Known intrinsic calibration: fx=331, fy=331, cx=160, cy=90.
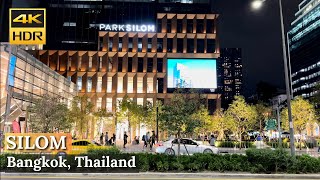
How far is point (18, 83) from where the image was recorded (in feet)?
120

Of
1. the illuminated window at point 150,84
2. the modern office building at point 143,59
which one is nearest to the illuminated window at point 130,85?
the modern office building at point 143,59

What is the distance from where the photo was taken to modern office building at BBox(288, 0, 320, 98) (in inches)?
5374

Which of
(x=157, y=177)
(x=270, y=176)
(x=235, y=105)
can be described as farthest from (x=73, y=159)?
(x=235, y=105)

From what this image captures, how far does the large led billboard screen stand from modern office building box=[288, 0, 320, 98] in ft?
252

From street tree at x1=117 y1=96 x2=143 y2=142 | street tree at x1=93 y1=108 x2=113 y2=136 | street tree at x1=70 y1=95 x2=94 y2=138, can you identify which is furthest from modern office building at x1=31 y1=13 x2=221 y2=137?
street tree at x1=70 y1=95 x2=94 y2=138

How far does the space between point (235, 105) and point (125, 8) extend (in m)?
38.2

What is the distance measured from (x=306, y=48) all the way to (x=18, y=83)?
135m

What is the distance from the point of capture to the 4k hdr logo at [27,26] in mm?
10703

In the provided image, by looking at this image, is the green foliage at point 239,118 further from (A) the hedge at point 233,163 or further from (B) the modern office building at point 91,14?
(B) the modern office building at point 91,14

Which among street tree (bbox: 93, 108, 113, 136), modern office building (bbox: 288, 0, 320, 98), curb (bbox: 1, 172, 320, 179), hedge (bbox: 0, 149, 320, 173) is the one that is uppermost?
modern office building (bbox: 288, 0, 320, 98)

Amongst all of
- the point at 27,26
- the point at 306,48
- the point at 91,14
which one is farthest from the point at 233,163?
the point at 306,48

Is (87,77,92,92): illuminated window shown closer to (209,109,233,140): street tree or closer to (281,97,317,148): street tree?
(209,109,233,140): street tree

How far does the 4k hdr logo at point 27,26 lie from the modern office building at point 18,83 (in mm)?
17948

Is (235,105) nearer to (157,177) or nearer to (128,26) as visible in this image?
(128,26)
